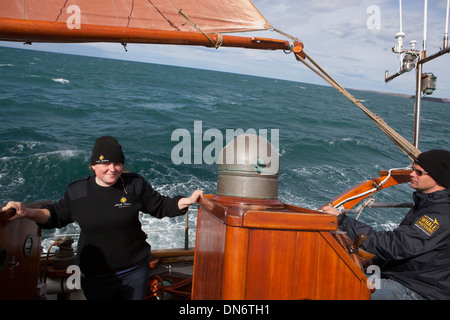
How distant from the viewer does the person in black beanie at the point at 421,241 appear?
272cm

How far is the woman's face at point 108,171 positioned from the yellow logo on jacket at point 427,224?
241 cm

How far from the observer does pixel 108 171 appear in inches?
107

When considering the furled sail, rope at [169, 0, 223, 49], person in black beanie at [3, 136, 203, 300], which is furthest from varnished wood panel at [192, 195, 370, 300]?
rope at [169, 0, 223, 49]

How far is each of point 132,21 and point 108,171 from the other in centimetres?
247

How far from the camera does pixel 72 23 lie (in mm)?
3705

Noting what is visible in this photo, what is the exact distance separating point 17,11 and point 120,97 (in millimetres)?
36505

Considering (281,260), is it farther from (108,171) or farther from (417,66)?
(417,66)

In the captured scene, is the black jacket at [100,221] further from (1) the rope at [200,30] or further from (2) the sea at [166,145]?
(1) the rope at [200,30]

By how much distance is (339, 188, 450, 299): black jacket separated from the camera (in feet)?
8.90

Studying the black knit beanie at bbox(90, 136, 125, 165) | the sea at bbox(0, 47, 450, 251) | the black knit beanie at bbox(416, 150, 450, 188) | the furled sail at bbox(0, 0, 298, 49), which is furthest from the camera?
the sea at bbox(0, 47, 450, 251)

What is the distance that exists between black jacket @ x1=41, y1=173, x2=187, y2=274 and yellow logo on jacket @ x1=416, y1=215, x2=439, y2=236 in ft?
7.42

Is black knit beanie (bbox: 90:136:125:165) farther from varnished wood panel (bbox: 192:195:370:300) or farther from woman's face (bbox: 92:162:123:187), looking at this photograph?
varnished wood panel (bbox: 192:195:370:300)

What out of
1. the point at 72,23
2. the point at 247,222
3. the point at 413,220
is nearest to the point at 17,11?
the point at 72,23

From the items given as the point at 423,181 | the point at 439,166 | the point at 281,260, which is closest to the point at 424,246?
the point at 423,181
